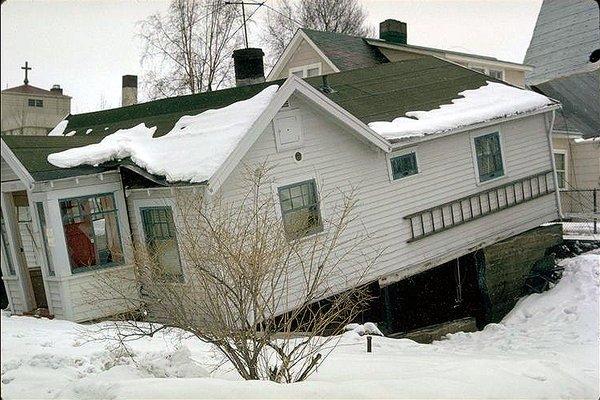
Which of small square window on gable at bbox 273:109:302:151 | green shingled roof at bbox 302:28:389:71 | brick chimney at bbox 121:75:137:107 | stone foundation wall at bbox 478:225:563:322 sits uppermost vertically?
green shingled roof at bbox 302:28:389:71

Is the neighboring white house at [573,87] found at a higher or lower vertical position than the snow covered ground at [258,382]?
higher

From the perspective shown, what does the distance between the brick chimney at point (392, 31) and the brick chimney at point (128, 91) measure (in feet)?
32.3

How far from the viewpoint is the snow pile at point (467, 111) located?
12.4 metres

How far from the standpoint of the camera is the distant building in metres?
13.7

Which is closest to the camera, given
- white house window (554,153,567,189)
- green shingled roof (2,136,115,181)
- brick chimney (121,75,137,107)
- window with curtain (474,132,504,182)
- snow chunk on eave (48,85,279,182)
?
snow chunk on eave (48,85,279,182)

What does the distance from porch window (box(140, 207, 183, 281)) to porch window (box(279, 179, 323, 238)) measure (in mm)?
1891

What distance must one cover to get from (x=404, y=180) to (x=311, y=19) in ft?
43.8

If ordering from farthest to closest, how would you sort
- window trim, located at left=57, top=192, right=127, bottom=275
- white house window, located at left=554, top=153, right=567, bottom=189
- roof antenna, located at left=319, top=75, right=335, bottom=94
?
white house window, located at left=554, top=153, right=567, bottom=189 < roof antenna, located at left=319, top=75, right=335, bottom=94 < window trim, located at left=57, top=192, right=127, bottom=275

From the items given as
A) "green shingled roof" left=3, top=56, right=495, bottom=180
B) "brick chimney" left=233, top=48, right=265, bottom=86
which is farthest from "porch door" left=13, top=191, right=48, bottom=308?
"brick chimney" left=233, top=48, right=265, bottom=86

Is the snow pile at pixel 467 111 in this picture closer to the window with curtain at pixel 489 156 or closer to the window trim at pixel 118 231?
the window with curtain at pixel 489 156

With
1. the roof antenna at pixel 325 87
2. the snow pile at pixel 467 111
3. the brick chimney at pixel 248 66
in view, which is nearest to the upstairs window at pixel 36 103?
the brick chimney at pixel 248 66

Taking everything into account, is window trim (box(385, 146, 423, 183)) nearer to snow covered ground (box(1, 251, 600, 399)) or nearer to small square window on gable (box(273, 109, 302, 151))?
small square window on gable (box(273, 109, 302, 151))

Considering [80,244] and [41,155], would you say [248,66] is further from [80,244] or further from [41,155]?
[80,244]

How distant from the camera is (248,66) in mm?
13859
